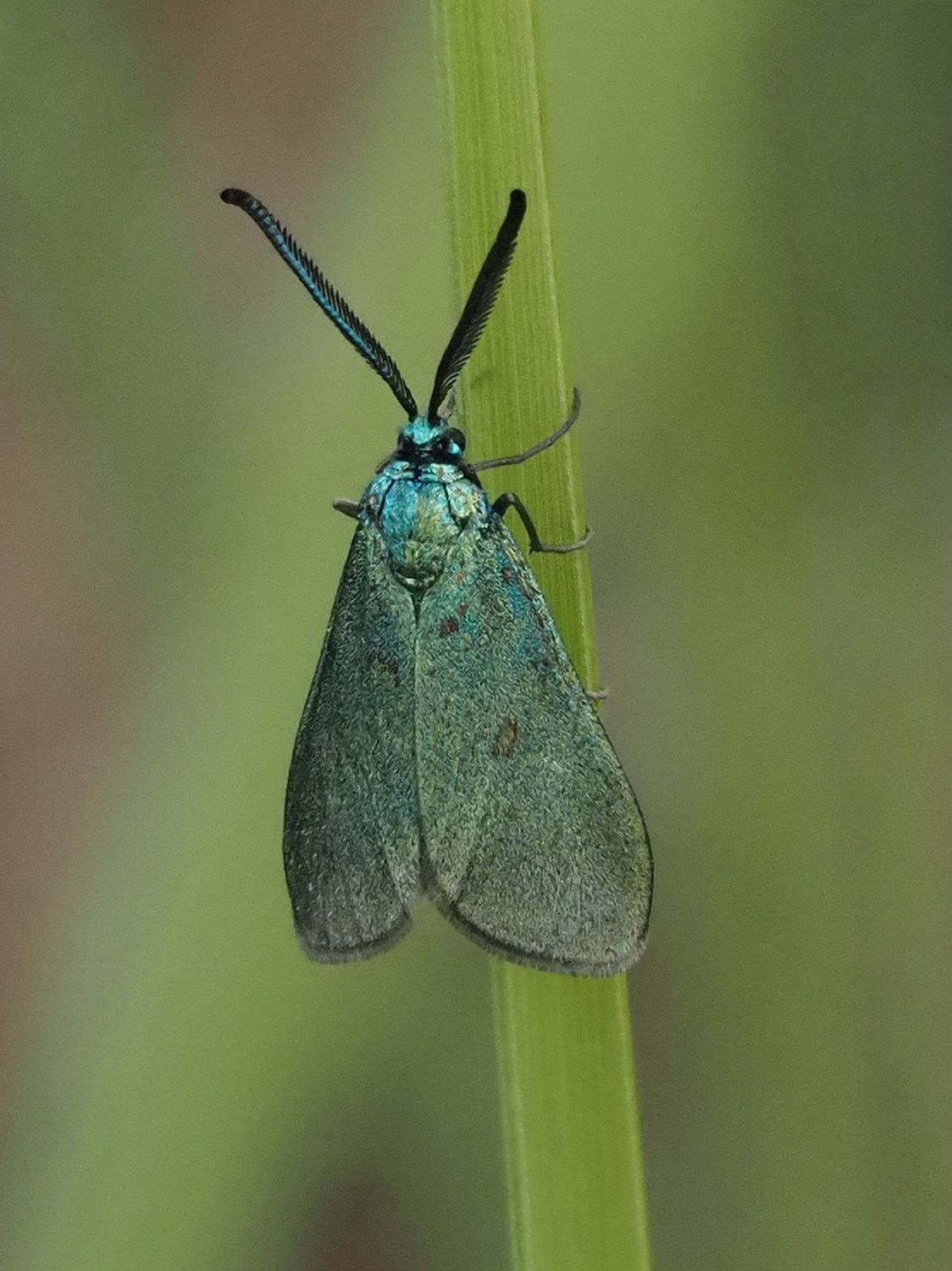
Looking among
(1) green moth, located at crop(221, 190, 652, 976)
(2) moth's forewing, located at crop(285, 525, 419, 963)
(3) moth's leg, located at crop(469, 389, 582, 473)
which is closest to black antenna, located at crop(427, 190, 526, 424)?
(1) green moth, located at crop(221, 190, 652, 976)

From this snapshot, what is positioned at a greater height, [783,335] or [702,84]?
[702,84]

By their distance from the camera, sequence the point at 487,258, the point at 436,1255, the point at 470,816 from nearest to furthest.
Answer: the point at 487,258, the point at 470,816, the point at 436,1255

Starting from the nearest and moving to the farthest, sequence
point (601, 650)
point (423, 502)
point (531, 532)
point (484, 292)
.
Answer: point (484, 292), point (531, 532), point (423, 502), point (601, 650)

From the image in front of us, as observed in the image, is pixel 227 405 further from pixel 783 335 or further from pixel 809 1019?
pixel 809 1019

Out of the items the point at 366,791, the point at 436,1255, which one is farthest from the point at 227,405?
the point at 436,1255

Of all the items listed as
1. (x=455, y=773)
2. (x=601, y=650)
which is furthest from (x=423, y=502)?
(x=601, y=650)

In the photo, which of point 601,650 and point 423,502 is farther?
point 601,650

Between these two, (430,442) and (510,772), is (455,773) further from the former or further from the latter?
(430,442)
